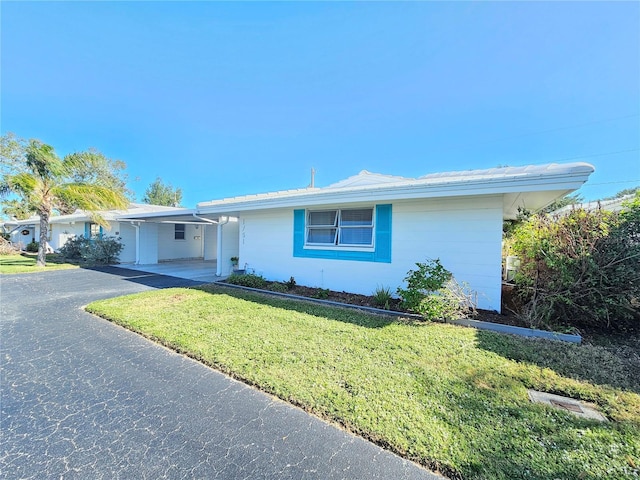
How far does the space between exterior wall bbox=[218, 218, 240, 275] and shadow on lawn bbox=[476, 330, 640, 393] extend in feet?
33.0

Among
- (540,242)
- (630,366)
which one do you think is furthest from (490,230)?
(630,366)

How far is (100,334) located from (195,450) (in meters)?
3.75

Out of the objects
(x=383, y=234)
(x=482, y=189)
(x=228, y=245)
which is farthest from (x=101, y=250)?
(x=482, y=189)

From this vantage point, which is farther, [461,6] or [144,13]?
[144,13]

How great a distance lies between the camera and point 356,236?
7.19m

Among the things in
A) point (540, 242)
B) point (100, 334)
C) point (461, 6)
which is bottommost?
point (100, 334)

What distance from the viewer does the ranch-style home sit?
525 centimetres

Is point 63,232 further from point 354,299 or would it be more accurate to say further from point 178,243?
point 354,299

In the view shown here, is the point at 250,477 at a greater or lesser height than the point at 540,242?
lesser

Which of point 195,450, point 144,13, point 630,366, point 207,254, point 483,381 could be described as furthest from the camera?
point 207,254

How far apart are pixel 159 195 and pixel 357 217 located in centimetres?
4146

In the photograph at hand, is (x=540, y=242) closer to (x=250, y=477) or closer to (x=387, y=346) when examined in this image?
(x=387, y=346)

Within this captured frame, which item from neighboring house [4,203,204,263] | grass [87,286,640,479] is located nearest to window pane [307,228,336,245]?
grass [87,286,640,479]

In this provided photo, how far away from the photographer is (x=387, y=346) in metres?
3.95
